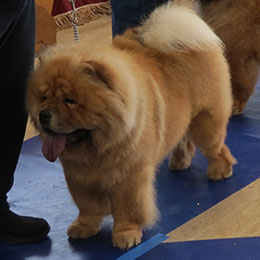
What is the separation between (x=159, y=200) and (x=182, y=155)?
32 cm

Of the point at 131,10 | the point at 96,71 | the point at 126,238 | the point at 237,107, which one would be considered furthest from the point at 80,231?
the point at 237,107

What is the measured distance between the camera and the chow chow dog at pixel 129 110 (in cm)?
143

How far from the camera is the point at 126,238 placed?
1654 mm

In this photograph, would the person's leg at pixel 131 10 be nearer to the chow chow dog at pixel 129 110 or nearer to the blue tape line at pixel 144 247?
the chow chow dog at pixel 129 110

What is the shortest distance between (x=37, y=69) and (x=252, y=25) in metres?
1.61

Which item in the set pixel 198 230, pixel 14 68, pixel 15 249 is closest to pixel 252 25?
pixel 198 230

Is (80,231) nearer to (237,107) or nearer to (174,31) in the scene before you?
(174,31)

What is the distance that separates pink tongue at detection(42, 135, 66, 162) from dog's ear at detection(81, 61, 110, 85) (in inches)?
8.9

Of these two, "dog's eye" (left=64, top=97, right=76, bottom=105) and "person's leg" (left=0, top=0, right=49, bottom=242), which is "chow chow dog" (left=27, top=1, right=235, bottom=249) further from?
"person's leg" (left=0, top=0, right=49, bottom=242)

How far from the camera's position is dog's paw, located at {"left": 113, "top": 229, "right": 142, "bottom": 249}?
5.43ft

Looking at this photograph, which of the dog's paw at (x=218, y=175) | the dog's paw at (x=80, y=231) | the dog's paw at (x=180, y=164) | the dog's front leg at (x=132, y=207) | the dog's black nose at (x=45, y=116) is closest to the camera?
the dog's black nose at (x=45, y=116)

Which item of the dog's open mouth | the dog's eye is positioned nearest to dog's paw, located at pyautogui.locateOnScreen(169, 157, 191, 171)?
the dog's open mouth

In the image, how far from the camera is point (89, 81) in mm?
1424

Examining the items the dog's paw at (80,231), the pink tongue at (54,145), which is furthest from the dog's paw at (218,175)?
the pink tongue at (54,145)
